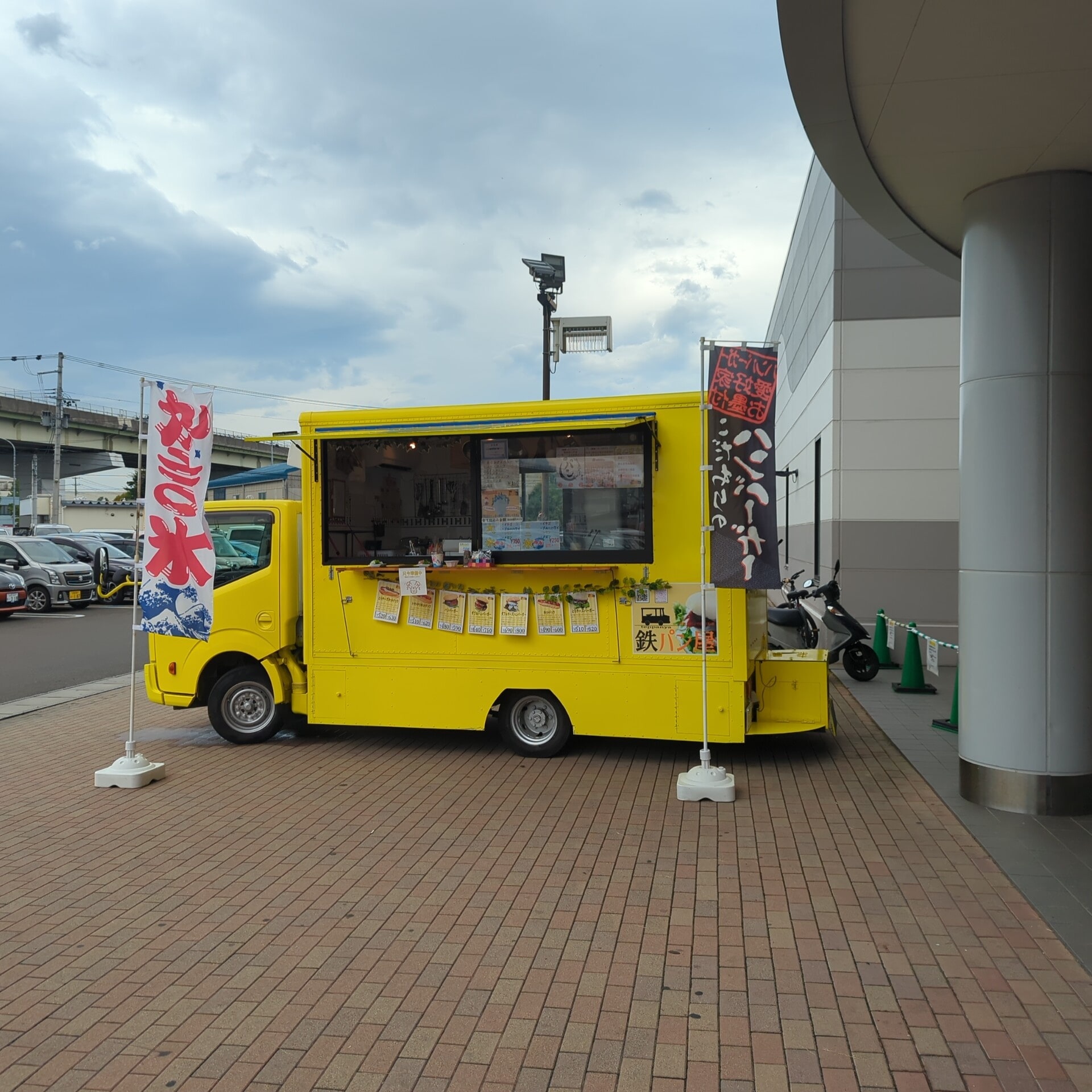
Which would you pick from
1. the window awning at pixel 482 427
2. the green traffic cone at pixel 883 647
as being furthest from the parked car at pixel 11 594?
the green traffic cone at pixel 883 647

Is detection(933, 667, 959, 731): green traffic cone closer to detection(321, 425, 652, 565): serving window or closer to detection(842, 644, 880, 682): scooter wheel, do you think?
detection(842, 644, 880, 682): scooter wheel

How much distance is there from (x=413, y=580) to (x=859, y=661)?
5.93 m

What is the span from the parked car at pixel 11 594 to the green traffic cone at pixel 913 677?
17231 millimetres

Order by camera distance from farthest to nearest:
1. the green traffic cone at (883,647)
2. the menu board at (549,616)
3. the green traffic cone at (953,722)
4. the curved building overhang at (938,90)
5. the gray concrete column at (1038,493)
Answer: the green traffic cone at (883,647)
the green traffic cone at (953,722)
the menu board at (549,616)
the gray concrete column at (1038,493)
the curved building overhang at (938,90)

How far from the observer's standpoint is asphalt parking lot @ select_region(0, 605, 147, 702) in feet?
39.4

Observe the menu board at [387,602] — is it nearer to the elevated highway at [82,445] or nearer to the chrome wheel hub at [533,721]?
the chrome wheel hub at [533,721]

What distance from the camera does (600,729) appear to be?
7.22 metres

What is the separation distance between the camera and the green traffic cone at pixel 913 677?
10.2m

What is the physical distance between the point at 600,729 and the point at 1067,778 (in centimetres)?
313

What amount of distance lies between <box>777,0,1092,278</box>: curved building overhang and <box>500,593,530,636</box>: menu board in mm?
3743

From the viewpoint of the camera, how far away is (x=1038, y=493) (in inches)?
225

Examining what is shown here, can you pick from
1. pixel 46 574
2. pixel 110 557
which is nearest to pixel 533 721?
pixel 46 574

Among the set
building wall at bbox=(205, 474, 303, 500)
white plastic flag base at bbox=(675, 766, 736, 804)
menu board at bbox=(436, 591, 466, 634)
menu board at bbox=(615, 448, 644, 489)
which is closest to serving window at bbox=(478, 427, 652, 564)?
menu board at bbox=(615, 448, 644, 489)

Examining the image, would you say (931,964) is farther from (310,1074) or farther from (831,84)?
(831,84)
